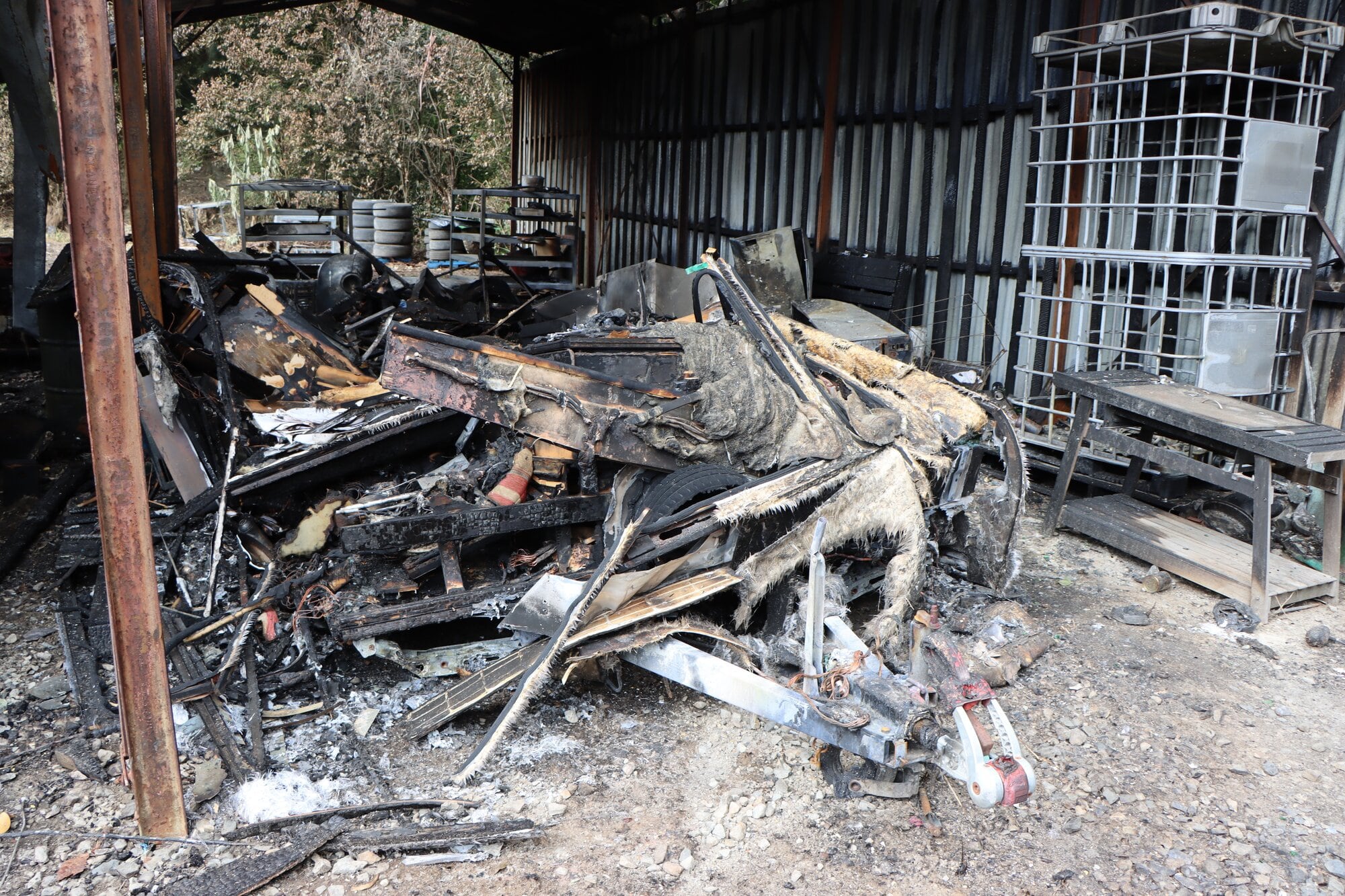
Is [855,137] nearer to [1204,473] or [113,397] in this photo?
[1204,473]

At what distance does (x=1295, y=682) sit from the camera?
4.27m

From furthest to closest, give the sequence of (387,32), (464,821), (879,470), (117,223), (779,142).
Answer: (387,32) < (779,142) < (879,470) < (464,821) < (117,223)

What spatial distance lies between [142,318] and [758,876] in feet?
16.0

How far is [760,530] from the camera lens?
3.76m

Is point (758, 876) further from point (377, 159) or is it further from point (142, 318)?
point (377, 159)

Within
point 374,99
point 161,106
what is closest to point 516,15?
point 374,99

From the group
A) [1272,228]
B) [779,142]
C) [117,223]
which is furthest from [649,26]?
[117,223]

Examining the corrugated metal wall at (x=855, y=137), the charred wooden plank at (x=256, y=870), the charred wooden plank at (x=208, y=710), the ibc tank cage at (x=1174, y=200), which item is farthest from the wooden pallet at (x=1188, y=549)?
the charred wooden plank at (x=208, y=710)

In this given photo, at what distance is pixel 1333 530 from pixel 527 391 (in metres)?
4.35

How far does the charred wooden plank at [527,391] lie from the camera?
3.84 metres

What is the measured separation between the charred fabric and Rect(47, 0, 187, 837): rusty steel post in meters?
0.41

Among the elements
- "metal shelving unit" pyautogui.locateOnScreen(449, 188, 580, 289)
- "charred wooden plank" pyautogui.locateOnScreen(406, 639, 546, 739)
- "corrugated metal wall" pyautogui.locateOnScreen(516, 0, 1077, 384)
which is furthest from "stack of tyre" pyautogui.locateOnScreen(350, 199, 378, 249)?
"charred wooden plank" pyautogui.locateOnScreen(406, 639, 546, 739)

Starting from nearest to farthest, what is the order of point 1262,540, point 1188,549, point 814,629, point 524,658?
1. point 814,629
2. point 524,658
3. point 1262,540
4. point 1188,549

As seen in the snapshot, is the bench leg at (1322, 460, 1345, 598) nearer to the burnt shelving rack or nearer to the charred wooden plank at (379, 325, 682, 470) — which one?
the charred wooden plank at (379, 325, 682, 470)
